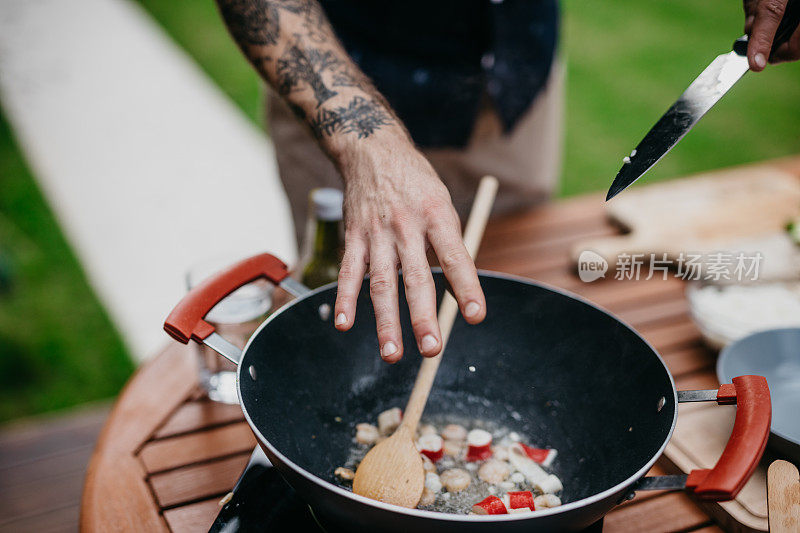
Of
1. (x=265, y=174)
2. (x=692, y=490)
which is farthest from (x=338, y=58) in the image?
(x=265, y=174)

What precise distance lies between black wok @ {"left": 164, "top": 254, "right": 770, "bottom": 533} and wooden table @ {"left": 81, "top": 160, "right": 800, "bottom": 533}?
11cm

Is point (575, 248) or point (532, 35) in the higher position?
point (532, 35)

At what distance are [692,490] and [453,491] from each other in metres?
0.30

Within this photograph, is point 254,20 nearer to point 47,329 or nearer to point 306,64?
point 306,64

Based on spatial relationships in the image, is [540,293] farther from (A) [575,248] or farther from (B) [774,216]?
(B) [774,216]

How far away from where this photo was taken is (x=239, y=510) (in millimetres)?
761

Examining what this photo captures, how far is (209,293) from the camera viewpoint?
32.0 inches

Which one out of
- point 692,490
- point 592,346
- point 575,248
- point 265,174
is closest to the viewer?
point 692,490

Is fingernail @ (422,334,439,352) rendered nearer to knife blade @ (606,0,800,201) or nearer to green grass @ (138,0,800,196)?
knife blade @ (606,0,800,201)

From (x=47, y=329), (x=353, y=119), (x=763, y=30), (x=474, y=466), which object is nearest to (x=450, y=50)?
(x=353, y=119)

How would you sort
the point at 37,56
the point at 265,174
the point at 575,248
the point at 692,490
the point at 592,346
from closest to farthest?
the point at 692,490 → the point at 592,346 → the point at 575,248 → the point at 265,174 → the point at 37,56

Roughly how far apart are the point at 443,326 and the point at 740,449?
0.41 m

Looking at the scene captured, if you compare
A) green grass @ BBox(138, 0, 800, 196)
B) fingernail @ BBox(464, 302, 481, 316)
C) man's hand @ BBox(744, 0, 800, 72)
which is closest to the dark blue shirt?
man's hand @ BBox(744, 0, 800, 72)

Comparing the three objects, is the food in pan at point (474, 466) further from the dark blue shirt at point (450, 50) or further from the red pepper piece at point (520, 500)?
the dark blue shirt at point (450, 50)
